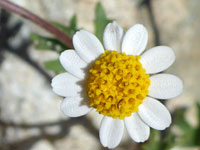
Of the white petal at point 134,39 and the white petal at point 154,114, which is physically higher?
the white petal at point 134,39

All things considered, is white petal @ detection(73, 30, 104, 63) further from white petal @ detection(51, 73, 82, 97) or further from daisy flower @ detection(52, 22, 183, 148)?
white petal @ detection(51, 73, 82, 97)

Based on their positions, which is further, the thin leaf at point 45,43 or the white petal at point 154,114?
the thin leaf at point 45,43

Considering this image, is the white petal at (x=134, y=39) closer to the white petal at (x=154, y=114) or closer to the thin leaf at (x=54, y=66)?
the white petal at (x=154, y=114)

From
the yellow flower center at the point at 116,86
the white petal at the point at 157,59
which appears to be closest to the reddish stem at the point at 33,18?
the yellow flower center at the point at 116,86

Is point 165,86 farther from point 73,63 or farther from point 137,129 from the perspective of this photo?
point 73,63

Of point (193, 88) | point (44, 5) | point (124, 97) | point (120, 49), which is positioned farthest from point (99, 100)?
point (193, 88)

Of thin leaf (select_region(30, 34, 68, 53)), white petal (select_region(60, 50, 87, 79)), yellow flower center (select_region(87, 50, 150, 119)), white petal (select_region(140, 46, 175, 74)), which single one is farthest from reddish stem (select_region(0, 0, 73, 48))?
white petal (select_region(140, 46, 175, 74))
